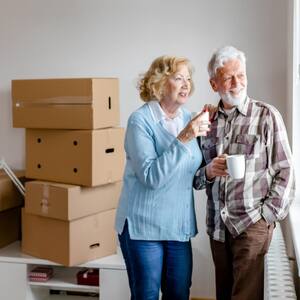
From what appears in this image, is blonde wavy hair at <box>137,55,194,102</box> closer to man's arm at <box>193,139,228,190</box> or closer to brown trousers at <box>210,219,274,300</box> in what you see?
man's arm at <box>193,139,228,190</box>

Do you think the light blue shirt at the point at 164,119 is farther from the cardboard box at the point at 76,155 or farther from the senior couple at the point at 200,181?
the cardboard box at the point at 76,155

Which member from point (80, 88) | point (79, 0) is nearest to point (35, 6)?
point (79, 0)

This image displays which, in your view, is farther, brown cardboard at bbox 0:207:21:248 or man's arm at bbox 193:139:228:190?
brown cardboard at bbox 0:207:21:248

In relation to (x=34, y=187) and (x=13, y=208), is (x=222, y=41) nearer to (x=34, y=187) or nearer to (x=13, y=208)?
(x=34, y=187)

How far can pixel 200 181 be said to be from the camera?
2295mm

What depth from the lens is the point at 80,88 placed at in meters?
2.96

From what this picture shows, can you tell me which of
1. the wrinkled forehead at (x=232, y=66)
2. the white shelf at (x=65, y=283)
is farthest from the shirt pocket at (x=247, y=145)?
the white shelf at (x=65, y=283)

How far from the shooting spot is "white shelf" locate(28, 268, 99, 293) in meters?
3.20

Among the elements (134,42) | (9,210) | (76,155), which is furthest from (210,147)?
(9,210)

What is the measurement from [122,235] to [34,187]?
959 millimetres

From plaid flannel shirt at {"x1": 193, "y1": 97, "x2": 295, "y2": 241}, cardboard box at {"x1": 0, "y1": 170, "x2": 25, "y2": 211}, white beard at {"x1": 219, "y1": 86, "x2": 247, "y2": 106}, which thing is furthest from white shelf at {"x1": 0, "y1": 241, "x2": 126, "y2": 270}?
white beard at {"x1": 219, "y1": 86, "x2": 247, "y2": 106}

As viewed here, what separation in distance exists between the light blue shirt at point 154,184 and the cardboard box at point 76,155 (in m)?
0.65

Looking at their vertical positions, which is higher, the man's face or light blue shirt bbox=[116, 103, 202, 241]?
the man's face

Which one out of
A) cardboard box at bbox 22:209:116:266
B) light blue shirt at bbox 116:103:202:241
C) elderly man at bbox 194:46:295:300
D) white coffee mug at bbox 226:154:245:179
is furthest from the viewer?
cardboard box at bbox 22:209:116:266
